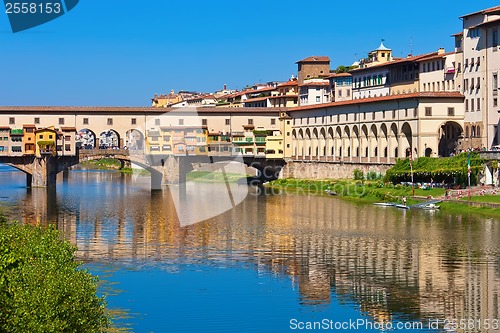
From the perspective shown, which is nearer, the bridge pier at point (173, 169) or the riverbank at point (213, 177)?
the bridge pier at point (173, 169)

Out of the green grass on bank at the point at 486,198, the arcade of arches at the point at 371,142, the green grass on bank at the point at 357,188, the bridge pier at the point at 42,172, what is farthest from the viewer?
the bridge pier at the point at 42,172

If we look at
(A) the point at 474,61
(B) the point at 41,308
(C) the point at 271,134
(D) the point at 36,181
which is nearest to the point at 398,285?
(B) the point at 41,308

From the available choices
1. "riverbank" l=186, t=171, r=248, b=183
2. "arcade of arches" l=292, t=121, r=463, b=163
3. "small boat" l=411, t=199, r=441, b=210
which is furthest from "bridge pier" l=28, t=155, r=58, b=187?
"small boat" l=411, t=199, r=441, b=210

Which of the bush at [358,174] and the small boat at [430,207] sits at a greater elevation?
the bush at [358,174]

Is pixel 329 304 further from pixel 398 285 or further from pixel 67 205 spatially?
pixel 67 205

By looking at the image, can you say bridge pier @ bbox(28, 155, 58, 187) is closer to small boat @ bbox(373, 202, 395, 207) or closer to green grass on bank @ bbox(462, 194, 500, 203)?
small boat @ bbox(373, 202, 395, 207)

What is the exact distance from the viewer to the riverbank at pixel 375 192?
52.5 meters

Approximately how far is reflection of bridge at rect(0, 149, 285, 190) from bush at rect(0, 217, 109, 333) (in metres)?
59.7

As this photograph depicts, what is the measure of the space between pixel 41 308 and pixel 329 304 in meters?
10.6

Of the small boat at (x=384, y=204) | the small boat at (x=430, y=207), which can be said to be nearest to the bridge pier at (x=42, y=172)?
the small boat at (x=384, y=204)

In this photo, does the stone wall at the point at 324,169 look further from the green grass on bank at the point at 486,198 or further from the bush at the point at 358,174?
the green grass on bank at the point at 486,198

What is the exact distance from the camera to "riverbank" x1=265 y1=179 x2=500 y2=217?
172 feet

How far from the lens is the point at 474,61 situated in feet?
216

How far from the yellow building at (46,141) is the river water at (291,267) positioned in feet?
75.2
